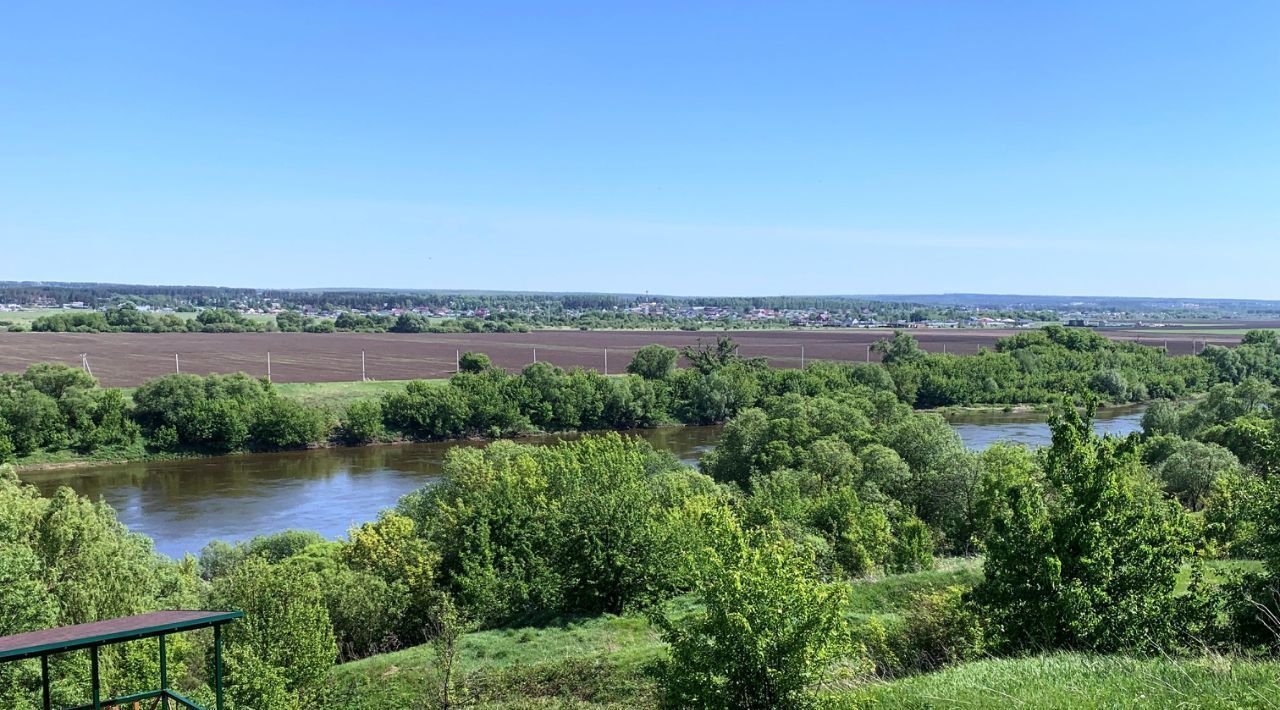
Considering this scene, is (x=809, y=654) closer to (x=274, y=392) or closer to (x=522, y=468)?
(x=522, y=468)

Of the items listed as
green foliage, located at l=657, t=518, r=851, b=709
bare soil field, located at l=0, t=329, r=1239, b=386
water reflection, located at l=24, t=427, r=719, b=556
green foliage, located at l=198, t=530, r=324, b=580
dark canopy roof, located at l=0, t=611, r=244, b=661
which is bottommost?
water reflection, located at l=24, t=427, r=719, b=556

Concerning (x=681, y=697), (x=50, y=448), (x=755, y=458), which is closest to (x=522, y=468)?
(x=755, y=458)

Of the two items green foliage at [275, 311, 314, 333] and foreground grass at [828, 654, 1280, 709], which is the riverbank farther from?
green foliage at [275, 311, 314, 333]

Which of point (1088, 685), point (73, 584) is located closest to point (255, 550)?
point (73, 584)

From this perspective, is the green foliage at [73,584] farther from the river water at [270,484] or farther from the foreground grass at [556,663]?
the river water at [270,484]

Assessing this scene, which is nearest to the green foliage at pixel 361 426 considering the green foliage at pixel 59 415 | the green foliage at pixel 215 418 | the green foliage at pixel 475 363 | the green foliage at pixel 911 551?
the green foliage at pixel 215 418

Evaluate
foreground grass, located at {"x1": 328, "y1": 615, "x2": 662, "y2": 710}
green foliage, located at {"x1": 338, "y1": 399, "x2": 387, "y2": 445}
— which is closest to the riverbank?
green foliage, located at {"x1": 338, "y1": 399, "x2": 387, "y2": 445}
